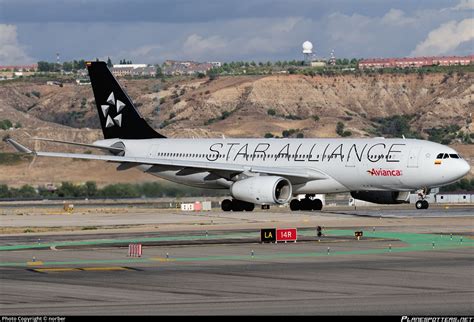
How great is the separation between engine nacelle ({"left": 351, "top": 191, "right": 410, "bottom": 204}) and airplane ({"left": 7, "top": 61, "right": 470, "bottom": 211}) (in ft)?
0.21

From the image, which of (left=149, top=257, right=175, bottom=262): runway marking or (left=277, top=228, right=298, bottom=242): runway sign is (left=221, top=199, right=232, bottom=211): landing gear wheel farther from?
(left=149, top=257, right=175, bottom=262): runway marking

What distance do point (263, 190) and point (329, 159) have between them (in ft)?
16.8

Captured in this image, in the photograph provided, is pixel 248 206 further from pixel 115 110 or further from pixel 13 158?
pixel 13 158

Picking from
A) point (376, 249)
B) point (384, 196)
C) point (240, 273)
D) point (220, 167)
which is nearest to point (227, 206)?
point (220, 167)

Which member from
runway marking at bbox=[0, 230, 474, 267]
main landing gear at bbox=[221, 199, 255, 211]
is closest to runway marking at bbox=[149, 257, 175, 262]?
runway marking at bbox=[0, 230, 474, 267]

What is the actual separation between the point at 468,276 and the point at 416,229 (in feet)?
72.9

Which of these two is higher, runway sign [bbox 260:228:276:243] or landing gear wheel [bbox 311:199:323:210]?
landing gear wheel [bbox 311:199:323:210]

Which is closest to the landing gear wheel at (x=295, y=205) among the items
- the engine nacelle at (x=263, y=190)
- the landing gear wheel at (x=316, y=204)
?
the landing gear wheel at (x=316, y=204)

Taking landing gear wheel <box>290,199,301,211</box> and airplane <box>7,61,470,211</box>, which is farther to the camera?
landing gear wheel <box>290,199,301,211</box>

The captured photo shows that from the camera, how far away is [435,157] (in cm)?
6919

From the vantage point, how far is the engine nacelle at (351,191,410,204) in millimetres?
73625

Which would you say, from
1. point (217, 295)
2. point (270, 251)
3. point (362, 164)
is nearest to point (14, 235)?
point (270, 251)

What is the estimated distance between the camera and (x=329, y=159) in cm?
7275

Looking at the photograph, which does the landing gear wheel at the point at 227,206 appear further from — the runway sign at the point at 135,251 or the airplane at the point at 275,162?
the runway sign at the point at 135,251
